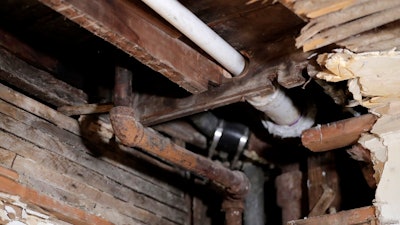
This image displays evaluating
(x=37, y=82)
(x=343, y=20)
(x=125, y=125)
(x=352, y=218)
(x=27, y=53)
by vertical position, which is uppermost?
(x=27, y=53)

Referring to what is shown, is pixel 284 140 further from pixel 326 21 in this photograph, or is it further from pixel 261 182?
pixel 326 21

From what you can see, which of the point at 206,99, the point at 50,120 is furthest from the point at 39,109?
the point at 206,99

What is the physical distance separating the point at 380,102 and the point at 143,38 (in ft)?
2.56

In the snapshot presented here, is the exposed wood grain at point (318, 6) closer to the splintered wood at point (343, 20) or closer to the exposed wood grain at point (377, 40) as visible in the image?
the splintered wood at point (343, 20)

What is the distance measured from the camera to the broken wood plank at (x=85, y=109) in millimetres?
2188

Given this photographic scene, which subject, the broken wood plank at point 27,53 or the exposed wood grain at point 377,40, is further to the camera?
the broken wood plank at point 27,53

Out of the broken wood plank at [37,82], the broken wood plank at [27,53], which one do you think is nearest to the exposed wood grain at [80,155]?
the broken wood plank at [37,82]

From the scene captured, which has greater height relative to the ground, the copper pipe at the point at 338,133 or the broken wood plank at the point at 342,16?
the broken wood plank at the point at 342,16

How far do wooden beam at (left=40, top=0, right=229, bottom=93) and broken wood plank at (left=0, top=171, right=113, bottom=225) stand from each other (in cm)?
63

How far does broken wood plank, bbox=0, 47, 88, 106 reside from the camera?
2045 millimetres

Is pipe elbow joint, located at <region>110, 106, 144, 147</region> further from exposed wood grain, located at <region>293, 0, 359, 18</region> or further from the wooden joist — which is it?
exposed wood grain, located at <region>293, 0, 359, 18</region>

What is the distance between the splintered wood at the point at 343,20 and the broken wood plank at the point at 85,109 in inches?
34.8

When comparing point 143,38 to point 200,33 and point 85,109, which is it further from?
point 85,109

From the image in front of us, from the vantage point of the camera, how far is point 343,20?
1.53 metres
